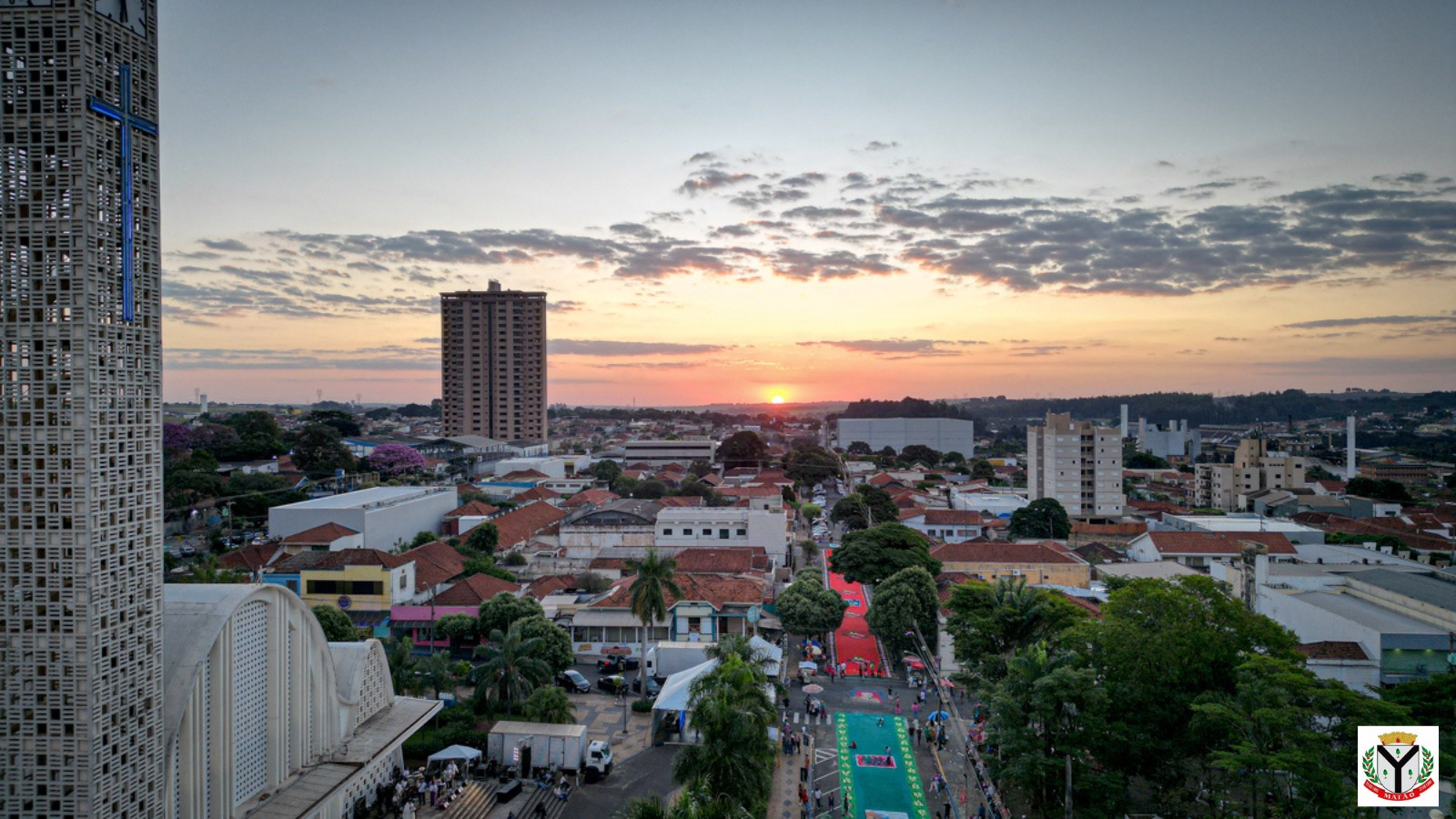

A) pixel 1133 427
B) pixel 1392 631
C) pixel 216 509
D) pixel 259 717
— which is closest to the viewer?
pixel 259 717

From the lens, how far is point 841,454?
116m

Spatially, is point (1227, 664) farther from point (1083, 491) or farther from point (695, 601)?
point (1083, 491)

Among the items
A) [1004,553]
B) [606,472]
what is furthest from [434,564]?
[606,472]

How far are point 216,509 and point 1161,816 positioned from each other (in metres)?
52.9

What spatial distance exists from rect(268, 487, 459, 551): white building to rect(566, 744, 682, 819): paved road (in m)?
23.2

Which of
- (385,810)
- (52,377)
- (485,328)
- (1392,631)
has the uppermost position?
(485,328)

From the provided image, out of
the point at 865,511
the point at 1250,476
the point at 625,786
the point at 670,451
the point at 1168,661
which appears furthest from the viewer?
the point at 670,451

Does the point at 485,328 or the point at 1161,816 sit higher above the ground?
the point at 485,328

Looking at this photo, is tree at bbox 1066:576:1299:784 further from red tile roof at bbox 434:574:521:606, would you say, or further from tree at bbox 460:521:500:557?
tree at bbox 460:521:500:557

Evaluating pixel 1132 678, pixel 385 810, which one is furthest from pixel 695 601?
pixel 1132 678

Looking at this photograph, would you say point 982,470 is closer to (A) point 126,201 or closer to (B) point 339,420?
(B) point 339,420

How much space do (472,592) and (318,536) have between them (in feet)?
39.9

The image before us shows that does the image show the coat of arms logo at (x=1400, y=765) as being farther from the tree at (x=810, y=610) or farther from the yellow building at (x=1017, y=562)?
the yellow building at (x=1017, y=562)

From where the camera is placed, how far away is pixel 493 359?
346 feet
